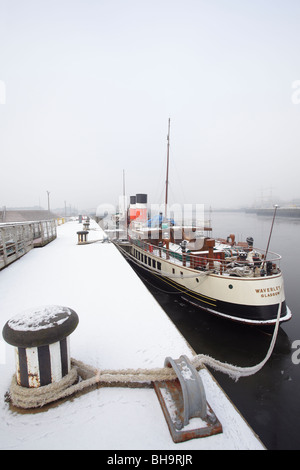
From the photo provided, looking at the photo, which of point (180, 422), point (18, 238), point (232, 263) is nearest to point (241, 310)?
point (232, 263)

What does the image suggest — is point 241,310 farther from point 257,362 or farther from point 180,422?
point 180,422

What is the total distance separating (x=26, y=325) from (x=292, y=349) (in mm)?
9749

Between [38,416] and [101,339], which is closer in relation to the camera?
[38,416]

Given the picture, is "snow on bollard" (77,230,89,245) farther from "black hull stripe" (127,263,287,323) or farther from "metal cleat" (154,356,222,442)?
"metal cleat" (154,356,222,442)

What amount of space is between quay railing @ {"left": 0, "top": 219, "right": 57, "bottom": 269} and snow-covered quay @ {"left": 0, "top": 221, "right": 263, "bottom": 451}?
2.43 m

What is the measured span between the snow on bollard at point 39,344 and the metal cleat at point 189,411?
3.86 feet

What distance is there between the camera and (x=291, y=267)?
21.8 meters

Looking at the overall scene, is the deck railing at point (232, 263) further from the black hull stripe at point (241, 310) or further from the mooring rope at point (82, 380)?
the mooring rope at point (82, 380)

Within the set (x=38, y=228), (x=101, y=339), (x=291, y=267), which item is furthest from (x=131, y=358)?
(x=291, y=267)

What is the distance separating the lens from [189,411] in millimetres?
2006

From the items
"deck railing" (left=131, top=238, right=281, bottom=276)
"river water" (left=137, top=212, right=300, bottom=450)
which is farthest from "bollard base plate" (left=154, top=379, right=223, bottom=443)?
"deck railing" (left=131, top=238, right=281, bottom=276)

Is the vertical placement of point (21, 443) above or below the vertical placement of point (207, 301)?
above

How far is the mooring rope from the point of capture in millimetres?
2268
